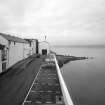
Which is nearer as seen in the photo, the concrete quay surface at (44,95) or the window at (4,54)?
the concrete quay surface at (44,95)

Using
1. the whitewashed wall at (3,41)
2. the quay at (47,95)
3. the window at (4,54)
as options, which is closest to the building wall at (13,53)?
the whitewashed wall at (3,41)

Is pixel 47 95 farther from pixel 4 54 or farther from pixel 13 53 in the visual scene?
pixel 13 53

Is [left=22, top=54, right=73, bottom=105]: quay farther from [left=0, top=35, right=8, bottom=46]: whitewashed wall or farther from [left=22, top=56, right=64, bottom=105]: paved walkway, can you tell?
[left=0, top=35, right=8, bottom=46]: whitewashed wall

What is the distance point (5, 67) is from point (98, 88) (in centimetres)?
2271

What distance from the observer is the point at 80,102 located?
21.1 meters

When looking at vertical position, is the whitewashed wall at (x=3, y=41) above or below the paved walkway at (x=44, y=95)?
above

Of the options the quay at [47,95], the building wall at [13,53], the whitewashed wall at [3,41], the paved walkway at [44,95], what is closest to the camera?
the quay at [47,95]

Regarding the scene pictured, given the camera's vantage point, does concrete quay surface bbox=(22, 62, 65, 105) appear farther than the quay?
Yes

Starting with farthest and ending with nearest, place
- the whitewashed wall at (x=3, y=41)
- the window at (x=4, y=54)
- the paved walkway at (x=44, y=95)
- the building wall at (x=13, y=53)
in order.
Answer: the building wall at (x=13, y=53), the whitewashed wall at (x=3, y=41), the window at (x=4, y=54), the paved walkway at (x=44, y=95)

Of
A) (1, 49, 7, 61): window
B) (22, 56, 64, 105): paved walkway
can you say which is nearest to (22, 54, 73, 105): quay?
(22, 56, 64, 105): paved walkway

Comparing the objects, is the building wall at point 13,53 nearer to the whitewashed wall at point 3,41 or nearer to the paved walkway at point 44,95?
the whitewashed wall at point 3,41

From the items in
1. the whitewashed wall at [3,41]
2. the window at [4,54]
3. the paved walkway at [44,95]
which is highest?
the whitewashed wall at [3,41]

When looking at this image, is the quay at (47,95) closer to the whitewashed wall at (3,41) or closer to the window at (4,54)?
the window at (4,54)

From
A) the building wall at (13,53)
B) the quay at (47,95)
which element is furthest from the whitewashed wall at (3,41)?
the quay at (47,95)
